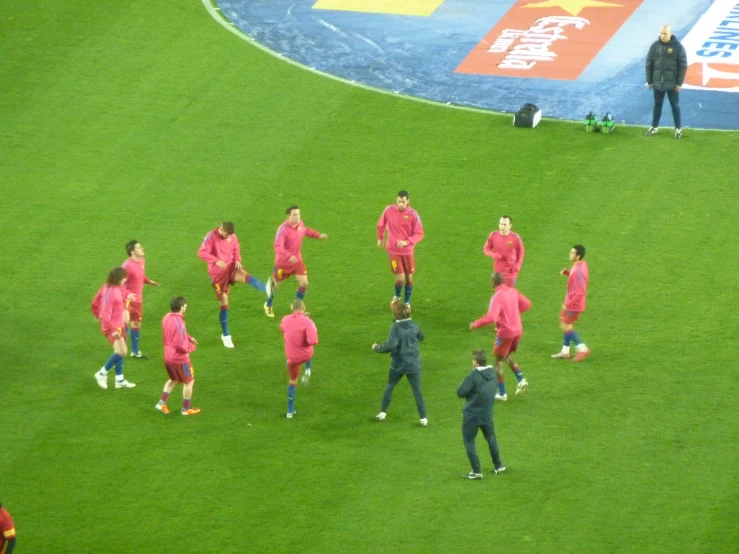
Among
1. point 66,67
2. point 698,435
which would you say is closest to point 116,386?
point 698,435

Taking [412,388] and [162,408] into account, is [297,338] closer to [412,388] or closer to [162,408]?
[412,388]

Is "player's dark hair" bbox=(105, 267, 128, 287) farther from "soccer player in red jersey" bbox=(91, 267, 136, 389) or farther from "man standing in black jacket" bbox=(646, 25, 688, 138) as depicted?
"man standing in black jacket" bbox=(646, 25, 688, 138)

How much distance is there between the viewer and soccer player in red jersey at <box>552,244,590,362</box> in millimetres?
18016

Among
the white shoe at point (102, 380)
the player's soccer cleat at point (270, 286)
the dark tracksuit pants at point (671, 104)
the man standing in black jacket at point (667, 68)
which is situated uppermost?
the man standing in black jacket at point (667, 68)

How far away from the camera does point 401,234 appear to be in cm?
1953

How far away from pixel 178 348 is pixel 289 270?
3064 mm

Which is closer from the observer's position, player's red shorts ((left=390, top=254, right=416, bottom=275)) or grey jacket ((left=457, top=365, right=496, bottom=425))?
grey jacket ((left=457, top=365, right=496, bottom=425))

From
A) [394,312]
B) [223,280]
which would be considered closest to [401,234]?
[223,280]

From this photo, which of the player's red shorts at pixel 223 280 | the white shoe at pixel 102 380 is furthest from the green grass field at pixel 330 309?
the player's red shorts at pixel 223 280

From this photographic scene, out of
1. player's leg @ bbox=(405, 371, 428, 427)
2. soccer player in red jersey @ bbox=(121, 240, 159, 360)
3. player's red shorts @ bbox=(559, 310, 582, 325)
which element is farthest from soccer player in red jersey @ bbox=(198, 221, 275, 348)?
player's red shorts @ bbox=(559, 310, 582, 325)

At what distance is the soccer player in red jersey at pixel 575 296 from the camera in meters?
18.0

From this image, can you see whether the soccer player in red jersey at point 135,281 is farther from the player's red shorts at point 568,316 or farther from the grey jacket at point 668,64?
the grey jacket at point 668,64

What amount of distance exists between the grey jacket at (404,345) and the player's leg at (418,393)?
82 millimetres

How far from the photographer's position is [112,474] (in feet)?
52.7
